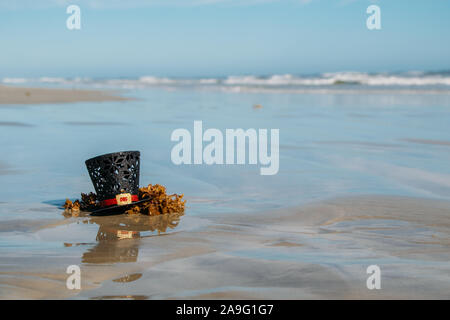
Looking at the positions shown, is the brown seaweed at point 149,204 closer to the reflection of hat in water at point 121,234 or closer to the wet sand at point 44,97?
the reflection of hat in water at point 121,234

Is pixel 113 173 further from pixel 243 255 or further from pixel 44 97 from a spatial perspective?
pixel 44 97

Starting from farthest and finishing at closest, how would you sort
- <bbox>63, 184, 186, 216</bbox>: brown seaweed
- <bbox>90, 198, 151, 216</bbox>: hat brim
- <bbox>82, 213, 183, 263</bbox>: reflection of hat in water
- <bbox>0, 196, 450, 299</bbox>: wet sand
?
<bbox>63, 184, 186, 216</bbox>: brown seaweed → <bbox>90, 198, 151, 216</bbox>: hat brim → <bbox>82, 213, 183, 263</bbox>: reflection of hat in water → <bbox>0, 196, 450, 299</bbox>: wet sand

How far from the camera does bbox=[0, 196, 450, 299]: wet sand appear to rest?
3170 millimetres

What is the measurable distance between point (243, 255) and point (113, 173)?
1.59 metres

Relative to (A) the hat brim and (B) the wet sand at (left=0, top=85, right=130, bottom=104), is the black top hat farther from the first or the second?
(B) the wet sand at (left=0, top=85, right=130, bottom=104)

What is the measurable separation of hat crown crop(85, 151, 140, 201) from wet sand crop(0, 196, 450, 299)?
0.85 feet

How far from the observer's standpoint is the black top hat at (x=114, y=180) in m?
4.84

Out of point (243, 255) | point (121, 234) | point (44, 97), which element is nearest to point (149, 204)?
point (121, 234)

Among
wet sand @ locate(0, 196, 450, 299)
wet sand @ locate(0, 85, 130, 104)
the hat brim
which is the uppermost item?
wet sand @ locate(0, 85, 130, 104)

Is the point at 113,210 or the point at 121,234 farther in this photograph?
the point at 113,210

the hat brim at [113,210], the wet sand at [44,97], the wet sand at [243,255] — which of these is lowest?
the wet sand at [243,255]

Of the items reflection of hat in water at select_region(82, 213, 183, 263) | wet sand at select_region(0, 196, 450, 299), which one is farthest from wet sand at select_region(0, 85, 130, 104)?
wet sand at select_region(0, 196, 450, 299)

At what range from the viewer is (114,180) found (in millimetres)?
4836

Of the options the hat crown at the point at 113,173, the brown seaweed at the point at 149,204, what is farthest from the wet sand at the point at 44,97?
the hat crown at the point at 113,173
